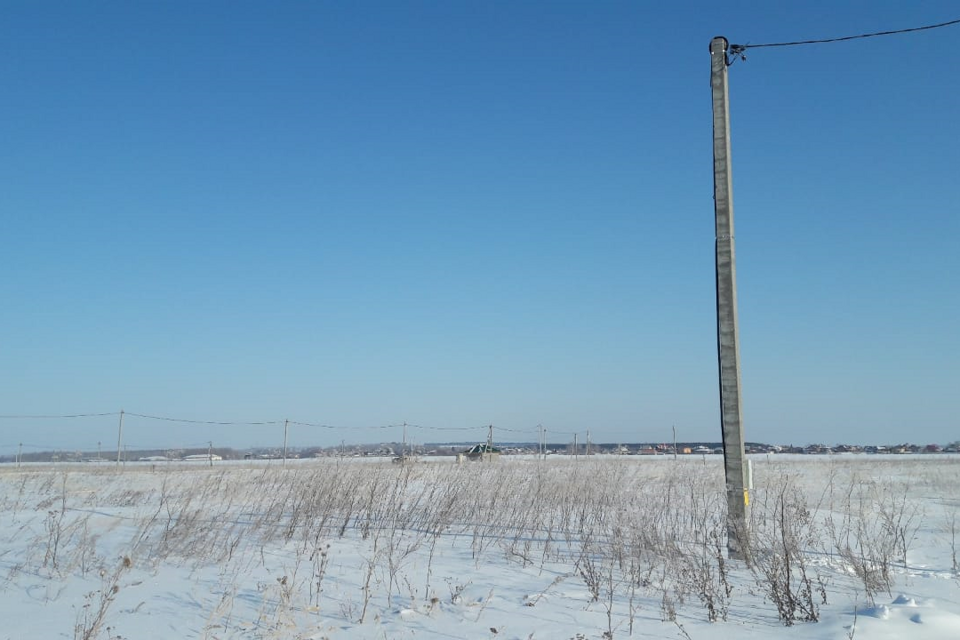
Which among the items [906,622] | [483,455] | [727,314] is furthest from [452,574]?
[483,455]

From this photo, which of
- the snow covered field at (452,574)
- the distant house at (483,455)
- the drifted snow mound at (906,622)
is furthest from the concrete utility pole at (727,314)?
the distant house at (483,455)

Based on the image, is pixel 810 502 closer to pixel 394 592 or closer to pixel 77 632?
pixel 394 592

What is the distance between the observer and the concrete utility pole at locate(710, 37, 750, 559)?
715 cm

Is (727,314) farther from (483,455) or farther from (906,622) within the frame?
(483,455)

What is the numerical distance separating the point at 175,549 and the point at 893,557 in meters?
7.21

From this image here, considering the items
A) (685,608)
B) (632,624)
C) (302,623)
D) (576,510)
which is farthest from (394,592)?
(576,510)

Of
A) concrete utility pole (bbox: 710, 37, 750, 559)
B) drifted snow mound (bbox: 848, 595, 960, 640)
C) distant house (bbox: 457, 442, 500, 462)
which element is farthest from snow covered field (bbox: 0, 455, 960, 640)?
distant house (bbox: 457, 442, 500, 462)

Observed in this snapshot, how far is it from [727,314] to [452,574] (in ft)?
14.2

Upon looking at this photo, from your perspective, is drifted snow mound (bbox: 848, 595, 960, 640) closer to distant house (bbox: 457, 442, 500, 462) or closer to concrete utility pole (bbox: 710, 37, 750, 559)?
concrete utility pole (bbox: 710, 37, 750, 559)

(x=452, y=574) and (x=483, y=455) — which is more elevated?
(x=483, y=455)

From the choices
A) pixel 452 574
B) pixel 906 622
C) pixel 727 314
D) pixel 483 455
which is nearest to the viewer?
pixel 906 622

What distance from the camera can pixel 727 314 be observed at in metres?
7.75

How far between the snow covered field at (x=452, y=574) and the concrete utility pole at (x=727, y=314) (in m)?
0.52

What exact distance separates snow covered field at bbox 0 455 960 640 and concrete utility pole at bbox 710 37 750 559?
52cm
